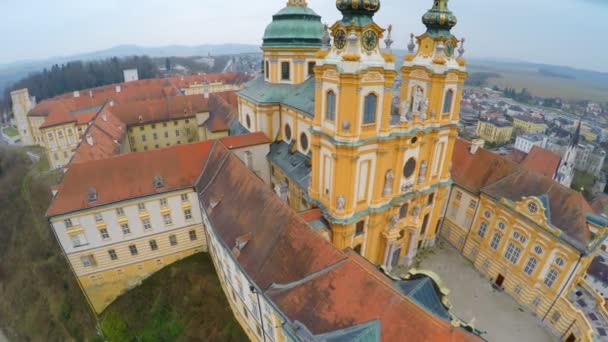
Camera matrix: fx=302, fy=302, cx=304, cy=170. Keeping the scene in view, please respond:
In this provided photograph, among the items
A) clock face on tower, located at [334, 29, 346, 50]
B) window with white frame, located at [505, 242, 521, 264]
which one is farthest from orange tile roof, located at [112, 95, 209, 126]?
window with white frame, located at [505, 242, 521, 264]

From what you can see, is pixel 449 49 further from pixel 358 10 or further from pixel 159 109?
pixel 159 109

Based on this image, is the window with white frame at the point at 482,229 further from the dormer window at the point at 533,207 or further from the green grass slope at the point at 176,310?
the green grass slope at the point at 176,310

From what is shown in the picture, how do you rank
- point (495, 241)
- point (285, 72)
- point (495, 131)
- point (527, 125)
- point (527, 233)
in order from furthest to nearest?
1. point (527, 125)
2. point (495, 131)
3. point (285, 72)
4. point (495, 241)
5. point (527, 233)

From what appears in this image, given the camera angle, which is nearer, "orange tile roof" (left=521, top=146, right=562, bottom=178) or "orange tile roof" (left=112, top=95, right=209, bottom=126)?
"orange tile roof" (left=521, top=146, right=562, bottom=178)

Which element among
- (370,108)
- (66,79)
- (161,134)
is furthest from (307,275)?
(66,79)

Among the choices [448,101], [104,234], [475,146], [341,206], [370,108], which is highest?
[370,108]

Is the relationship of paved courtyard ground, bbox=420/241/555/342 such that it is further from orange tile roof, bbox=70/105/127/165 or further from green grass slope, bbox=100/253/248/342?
orange tile roof, bbox=70/105/127/165
